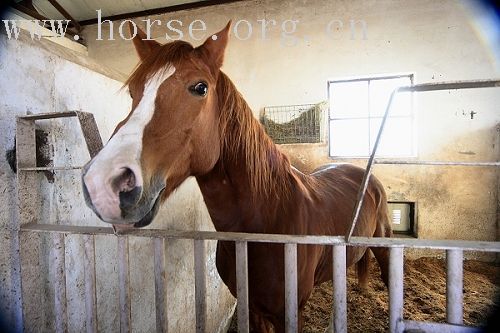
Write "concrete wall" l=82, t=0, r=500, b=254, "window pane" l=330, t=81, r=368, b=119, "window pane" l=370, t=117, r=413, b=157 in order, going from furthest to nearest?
"window pane" l=330, t=81, r=368, b=119 < "window pane" l=370, t=117, r=413, b=157 < "concrete wall" l=82, t=0, r=500, b=254

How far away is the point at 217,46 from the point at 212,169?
44cm

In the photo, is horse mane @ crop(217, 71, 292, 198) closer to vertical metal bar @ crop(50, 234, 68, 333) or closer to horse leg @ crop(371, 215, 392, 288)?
vertical metal bar @ crop(50, 234, 68, 333)

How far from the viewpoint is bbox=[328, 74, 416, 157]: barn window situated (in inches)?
151

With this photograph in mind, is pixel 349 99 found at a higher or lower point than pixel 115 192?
higher

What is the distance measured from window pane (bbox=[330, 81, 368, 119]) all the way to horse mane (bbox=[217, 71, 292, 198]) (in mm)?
3367

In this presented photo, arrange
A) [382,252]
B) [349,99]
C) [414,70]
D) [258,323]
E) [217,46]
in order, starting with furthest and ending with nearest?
1. [349,99]
2. [414,70]
3. [382,252]
4. [258,323]
5. [217,46]

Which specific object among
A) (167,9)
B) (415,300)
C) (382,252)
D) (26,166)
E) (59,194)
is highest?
(167,9)

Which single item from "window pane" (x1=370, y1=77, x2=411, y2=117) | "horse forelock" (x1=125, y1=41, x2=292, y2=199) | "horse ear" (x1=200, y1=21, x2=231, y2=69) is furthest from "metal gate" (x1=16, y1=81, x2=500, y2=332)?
"window pane" (x1=370, y1=77, x2=411, y2=117)

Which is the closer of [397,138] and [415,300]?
[415,300]

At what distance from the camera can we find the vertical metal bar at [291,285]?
70 cm

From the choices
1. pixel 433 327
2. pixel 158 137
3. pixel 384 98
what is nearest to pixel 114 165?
pixel 158 137

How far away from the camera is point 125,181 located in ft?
1.91

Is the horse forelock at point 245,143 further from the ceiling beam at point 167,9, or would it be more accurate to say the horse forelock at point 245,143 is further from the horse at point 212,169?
the ceiling beam at point 167,9

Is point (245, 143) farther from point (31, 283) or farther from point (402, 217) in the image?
point (402, 217)
